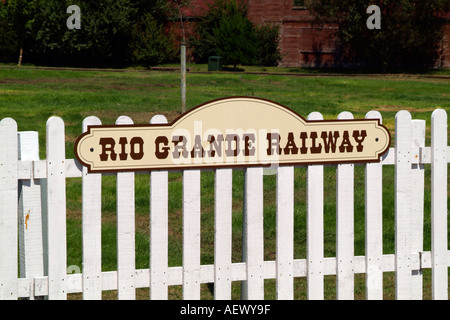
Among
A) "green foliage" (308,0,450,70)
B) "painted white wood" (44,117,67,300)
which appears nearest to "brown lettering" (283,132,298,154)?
"painted white wood" (44,117,67,300)

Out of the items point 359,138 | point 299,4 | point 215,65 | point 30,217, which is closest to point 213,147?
point 359,138

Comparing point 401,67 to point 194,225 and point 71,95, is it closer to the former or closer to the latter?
point 71,95

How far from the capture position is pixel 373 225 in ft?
17.8

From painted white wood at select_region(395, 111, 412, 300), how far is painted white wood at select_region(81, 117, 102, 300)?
2082mm

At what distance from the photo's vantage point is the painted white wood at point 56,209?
4734mm

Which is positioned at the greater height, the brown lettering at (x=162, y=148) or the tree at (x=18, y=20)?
the tree at (x=18, y=20)

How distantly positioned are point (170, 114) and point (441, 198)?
1277 cm

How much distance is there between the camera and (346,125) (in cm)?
528

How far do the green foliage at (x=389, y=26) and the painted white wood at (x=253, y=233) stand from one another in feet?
125

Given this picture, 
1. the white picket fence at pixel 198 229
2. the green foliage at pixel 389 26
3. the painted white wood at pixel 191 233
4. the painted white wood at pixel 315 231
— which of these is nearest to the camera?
the white picket fence at pixel 198 229

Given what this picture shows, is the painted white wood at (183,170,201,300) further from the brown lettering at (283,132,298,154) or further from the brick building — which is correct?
the brick building

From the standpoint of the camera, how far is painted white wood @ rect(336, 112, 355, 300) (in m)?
5.32

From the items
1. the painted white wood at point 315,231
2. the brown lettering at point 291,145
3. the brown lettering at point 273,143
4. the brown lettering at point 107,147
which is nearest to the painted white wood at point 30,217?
the brown lettering at point 107,147

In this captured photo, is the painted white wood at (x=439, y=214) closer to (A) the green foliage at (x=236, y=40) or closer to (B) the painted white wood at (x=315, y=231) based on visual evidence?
(B) the painted white wood at (x=315, y=231)
